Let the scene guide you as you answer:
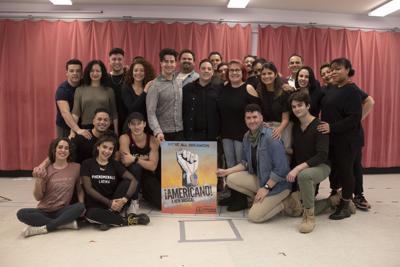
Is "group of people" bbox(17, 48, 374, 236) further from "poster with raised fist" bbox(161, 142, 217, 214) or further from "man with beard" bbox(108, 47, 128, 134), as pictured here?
"poster with raised fist" bbox(161, 142, 217, 214)

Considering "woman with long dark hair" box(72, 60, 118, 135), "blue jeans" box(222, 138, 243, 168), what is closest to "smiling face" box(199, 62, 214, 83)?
"blue jeans" box(222, 138, 243, 168)

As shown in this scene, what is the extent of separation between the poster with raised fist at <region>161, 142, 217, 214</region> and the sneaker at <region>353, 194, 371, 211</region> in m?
1.48

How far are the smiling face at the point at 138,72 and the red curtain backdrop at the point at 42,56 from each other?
1597mm

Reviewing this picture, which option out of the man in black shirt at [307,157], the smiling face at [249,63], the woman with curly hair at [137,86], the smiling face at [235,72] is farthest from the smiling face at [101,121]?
the smiling face at [249,63]

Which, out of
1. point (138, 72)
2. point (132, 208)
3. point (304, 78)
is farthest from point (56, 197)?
point (304, 78)

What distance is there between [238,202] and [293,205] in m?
0.53

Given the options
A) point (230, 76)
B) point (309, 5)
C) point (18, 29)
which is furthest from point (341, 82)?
point (18, 29)

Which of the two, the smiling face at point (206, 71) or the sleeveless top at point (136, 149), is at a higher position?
the smiling face at point (206, 71)

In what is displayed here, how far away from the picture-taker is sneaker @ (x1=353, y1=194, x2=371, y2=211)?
126 inches

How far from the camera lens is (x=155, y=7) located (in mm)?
4648

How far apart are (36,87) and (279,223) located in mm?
3815

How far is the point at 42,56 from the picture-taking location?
457 centimetres

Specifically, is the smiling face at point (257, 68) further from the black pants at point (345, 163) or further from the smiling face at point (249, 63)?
the black pants at point (345, 163)

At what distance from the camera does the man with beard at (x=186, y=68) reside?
10.2 feet
